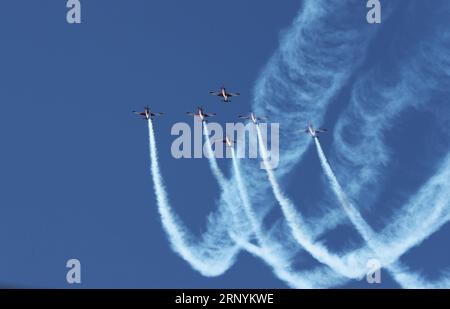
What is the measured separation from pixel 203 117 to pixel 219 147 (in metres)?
5.20
